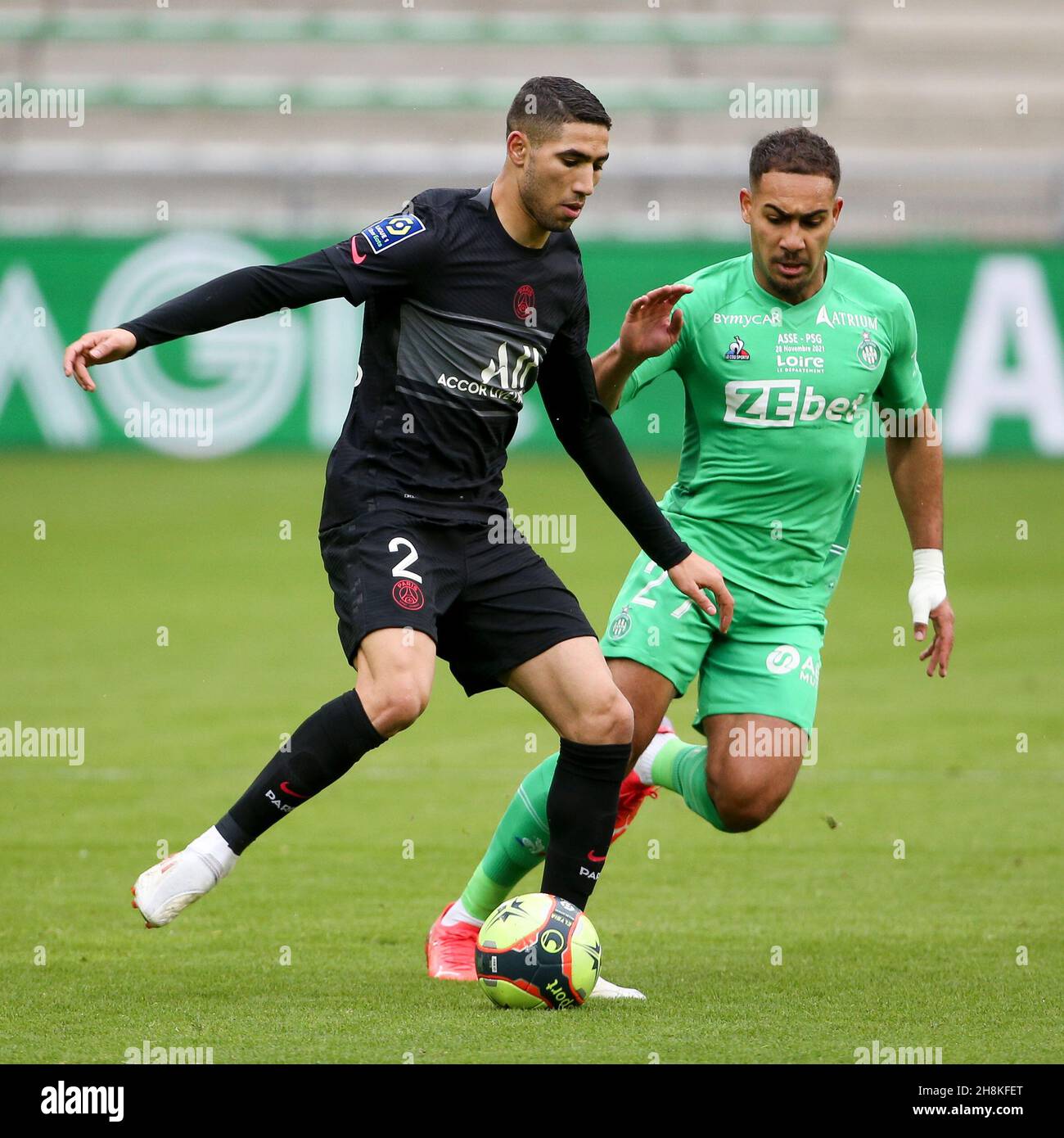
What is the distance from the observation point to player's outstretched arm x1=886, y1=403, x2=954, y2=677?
586 centimetres

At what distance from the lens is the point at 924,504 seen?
6.00 metres

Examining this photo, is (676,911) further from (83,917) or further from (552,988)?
(83,917)

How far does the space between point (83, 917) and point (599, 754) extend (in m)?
2.05

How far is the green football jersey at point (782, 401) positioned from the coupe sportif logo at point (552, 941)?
4.79 ft

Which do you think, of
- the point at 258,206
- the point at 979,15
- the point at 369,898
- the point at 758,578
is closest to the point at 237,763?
the point at 369,898

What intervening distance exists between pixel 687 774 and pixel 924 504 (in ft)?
3.89

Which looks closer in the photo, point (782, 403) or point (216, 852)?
A: point (216, 852)

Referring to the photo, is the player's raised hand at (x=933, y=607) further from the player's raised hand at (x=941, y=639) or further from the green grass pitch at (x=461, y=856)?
the green grass pitch at (x=461, y=856)

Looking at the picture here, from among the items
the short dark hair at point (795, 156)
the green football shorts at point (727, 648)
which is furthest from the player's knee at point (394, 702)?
the short dark hair at point (795, 156)

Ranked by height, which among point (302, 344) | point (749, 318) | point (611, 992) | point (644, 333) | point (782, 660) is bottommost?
point (611, 992)

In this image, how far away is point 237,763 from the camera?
348 inches

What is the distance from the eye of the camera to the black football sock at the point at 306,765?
4836 mm

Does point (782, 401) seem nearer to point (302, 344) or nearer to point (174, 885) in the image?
point (174, 885)

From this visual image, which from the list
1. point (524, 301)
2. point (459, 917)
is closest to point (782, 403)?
point (524, 301)
